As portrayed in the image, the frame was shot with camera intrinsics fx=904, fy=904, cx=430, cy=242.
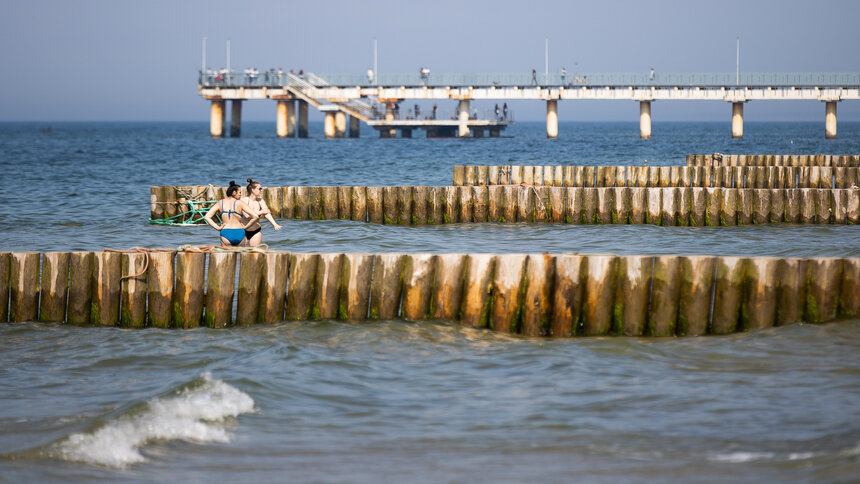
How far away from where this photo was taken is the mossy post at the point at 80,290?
1130cm

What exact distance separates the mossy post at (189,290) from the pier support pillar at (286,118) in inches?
3883

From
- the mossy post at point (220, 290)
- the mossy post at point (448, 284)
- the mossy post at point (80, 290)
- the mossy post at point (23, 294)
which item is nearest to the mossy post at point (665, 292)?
the mossy post at point (448, 284)

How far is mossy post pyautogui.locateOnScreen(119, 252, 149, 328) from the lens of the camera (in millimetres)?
11250

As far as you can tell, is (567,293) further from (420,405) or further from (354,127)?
(354,127)

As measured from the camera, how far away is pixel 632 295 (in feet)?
34.8

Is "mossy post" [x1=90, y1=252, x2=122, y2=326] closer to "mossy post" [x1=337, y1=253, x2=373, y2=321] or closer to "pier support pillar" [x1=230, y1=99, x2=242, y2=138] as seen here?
"mossy post" [x1=337, y1=253, x2=373, y2=321]

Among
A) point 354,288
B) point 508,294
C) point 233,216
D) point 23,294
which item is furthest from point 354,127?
point 508,294

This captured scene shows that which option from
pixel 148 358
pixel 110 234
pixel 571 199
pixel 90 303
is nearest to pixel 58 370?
pixel 148 358

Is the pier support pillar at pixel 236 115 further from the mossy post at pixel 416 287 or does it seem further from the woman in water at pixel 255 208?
the mossy post at pixel 416 287

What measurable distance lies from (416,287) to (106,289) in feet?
12.8

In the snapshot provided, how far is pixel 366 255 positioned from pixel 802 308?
5196mm

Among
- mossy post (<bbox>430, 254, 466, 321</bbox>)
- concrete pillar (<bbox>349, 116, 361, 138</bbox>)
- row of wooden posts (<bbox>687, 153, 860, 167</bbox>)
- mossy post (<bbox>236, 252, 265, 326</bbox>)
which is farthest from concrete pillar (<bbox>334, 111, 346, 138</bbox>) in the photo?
mossy post (<bbox>430, 254, 466, 321</bbox>)

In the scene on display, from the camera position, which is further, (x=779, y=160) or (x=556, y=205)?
(x=779, y=160)

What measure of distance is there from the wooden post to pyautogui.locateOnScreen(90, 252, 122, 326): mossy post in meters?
4.79
